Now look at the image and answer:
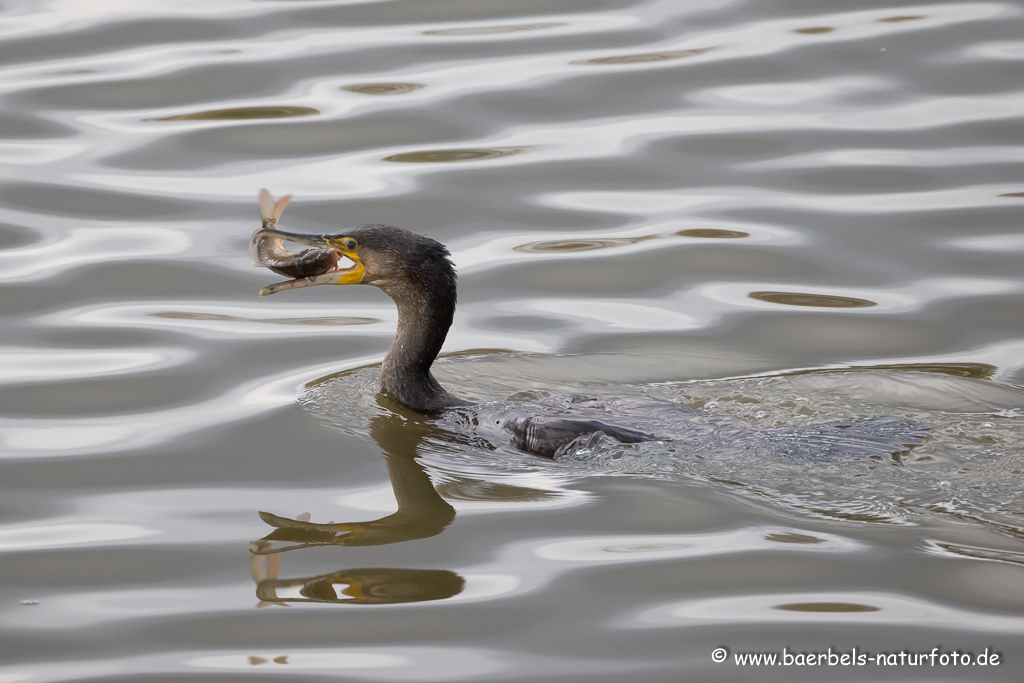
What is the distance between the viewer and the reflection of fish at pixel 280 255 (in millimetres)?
5512

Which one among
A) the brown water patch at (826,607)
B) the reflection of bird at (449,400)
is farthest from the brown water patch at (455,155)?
the brown water patch at (826,607)

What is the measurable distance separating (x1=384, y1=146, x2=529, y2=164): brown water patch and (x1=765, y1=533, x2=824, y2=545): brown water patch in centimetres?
508

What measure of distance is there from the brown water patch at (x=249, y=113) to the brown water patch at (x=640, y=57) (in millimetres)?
2435

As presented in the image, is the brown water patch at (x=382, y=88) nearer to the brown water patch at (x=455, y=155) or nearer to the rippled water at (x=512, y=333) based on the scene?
the rippled water at (x=512, y=333)

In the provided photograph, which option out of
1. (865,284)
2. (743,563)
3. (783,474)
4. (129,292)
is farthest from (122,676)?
(865,284)

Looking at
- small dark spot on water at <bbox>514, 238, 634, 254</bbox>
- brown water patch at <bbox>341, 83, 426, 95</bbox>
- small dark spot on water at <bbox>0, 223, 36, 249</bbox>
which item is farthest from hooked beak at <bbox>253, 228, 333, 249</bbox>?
brown water patch at <bbox>341, 83, 426, 95</bbox>

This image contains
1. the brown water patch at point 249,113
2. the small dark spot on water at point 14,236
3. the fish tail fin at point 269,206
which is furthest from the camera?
the brown water patch at point 249,113

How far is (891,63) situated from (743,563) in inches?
284

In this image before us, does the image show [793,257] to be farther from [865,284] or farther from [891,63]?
[891,63]

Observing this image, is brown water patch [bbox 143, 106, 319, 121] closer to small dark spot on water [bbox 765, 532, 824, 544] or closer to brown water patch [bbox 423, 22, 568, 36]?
brown water patch [bbox 423, 22, 568, 36]

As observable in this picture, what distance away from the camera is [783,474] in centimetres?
469

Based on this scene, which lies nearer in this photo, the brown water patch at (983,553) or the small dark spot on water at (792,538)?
the brown water patch at (983,553)

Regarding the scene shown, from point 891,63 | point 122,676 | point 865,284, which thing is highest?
point 891,63

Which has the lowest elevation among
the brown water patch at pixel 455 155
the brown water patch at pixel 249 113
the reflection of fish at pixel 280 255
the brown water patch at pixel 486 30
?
the reflection of fish at pixel 280 255
